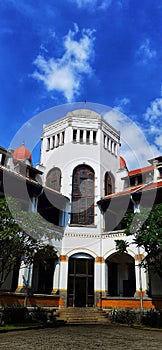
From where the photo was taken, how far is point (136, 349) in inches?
415

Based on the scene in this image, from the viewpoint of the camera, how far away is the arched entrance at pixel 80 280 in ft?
81.6

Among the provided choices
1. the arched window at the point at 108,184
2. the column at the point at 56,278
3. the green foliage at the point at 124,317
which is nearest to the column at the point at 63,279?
the column at the point at 56,278

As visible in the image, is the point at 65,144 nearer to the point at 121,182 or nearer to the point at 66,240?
the point at 121,182

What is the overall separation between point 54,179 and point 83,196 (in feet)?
12.2

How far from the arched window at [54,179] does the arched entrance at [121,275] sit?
27.7 feet

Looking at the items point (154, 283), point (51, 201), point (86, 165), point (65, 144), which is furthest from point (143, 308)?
point (65, 144)

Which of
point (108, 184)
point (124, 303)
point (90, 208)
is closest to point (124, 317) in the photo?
point (124, 303)

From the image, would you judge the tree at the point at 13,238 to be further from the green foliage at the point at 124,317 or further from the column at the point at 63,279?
the column at the point at 63,279

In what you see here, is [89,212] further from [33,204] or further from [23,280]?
[23,280]

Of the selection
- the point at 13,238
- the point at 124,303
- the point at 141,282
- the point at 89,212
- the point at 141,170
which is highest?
the point at 141,170

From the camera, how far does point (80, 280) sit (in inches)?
1009

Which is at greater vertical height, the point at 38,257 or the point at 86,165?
the point at 86,165

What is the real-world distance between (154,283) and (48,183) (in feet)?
44.6

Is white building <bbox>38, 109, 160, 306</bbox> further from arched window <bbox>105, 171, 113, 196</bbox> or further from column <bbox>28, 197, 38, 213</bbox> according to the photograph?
column <bbox>28, 197, 38, 213</bbox>
